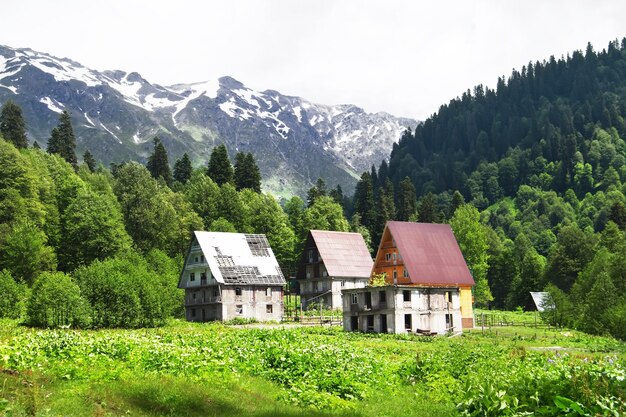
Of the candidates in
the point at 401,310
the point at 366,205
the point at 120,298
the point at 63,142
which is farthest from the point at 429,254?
the point at 63,142

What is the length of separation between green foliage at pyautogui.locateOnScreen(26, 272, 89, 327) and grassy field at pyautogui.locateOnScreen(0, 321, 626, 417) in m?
25.4

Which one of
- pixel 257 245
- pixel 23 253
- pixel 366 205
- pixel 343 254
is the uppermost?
pixel 366 205

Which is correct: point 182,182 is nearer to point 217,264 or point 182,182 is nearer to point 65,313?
point 217,264

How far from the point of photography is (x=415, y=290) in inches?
2564

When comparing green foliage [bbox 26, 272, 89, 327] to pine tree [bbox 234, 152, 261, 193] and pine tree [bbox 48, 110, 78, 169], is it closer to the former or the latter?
pine tree [bbox 234, 152, 261, 193]

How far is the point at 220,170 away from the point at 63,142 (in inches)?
1202

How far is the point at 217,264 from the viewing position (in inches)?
3179

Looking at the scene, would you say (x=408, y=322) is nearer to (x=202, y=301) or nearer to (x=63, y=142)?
(x=202, y=301)

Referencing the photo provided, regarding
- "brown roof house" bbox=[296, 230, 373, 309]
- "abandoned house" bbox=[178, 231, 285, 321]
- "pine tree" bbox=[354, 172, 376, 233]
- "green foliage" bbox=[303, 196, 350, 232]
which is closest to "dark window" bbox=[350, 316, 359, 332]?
"abandoned house" bbox=[178, 231, 285, 321]

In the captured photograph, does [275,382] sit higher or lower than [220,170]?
lower

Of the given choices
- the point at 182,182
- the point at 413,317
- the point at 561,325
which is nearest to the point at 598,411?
the point at 413,317

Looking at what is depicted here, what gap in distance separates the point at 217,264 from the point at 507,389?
65636mm

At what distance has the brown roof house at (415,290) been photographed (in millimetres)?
64062

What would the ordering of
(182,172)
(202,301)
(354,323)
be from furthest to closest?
(182,172) < (202,301) < (354,323)
